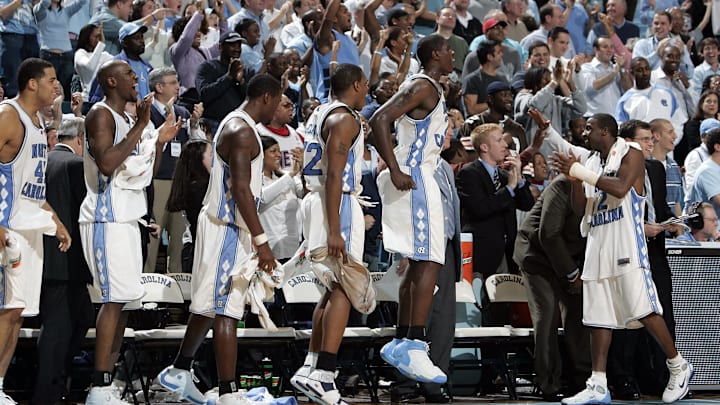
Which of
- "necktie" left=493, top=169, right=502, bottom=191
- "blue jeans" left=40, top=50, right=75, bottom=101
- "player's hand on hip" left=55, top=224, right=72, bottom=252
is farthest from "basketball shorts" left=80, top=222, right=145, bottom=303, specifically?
"blue jeans" left=40, top=50, right=75, bottom=101

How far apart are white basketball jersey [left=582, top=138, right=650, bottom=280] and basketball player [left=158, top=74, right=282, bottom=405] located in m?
2.63

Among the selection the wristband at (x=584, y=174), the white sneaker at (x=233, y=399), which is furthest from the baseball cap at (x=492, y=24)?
the white sneaker at (x=233, y=399)

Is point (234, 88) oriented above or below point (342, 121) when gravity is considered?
above

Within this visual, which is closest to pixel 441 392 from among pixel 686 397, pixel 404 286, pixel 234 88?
pixel 404 286

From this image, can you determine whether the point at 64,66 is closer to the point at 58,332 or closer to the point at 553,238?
the point at 58,332

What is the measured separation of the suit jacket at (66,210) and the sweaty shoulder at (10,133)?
93 cm

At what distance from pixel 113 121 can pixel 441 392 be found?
334cm

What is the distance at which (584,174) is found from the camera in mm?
8633

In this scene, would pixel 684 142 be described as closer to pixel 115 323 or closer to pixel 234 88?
pixel 234 88

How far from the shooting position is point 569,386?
9688mm

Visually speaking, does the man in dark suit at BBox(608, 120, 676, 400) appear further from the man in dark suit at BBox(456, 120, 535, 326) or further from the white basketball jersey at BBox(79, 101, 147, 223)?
the white basketball jersey at BBox(79, 101, 147, 223)

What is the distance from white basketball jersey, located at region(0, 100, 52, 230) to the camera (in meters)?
7.68

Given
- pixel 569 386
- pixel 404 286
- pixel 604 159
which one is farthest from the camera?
pixel 569 386

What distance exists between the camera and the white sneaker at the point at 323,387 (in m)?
7.60
